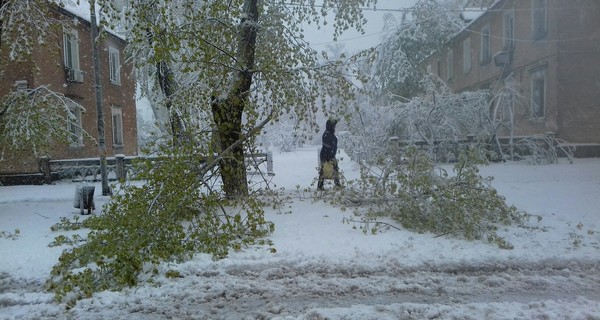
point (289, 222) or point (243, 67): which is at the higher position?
point (243, 67)

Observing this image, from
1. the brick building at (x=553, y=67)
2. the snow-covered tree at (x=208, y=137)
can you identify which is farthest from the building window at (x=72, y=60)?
the brick building at (x=553, y=67)

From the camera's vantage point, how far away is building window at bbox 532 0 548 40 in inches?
674

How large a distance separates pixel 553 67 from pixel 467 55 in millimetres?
9760

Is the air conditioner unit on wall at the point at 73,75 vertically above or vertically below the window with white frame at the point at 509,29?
below

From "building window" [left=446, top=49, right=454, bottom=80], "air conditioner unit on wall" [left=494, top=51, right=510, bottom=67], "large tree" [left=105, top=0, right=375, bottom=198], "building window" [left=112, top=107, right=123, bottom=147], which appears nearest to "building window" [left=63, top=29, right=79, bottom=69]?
"building window" [left=112, top=107, right=123, bottom=147]

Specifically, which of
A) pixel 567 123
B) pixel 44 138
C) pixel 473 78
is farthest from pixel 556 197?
pixel 473 78

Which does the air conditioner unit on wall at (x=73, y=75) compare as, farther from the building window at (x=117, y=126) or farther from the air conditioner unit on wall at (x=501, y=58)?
the air conditioner unit on wall at (x=501, y=58)

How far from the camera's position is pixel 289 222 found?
682 centimetres

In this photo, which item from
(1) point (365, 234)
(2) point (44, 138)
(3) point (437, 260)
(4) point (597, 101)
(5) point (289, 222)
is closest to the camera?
(3) point (437, 260)

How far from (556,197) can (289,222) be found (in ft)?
18.1

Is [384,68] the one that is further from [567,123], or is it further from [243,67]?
[243,67]

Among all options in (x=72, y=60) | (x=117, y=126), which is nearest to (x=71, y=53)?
(x=72, y=60)

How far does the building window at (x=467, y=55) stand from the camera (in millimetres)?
25356

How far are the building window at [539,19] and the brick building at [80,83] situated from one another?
55.3ft
